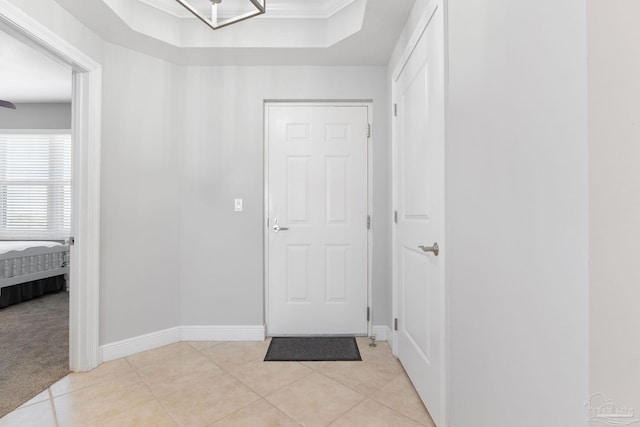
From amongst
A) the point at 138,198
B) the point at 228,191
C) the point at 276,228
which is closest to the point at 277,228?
the point at 276,228

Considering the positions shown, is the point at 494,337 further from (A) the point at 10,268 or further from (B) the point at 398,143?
(A) the point at 10,268

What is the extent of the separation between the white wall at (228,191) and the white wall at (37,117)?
3.21 meters

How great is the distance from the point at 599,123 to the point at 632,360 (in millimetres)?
446

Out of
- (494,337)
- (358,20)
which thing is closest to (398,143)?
(358,20)

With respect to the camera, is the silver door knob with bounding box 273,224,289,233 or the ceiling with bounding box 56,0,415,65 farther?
the silver door knob with bounding box 273,224,289,233

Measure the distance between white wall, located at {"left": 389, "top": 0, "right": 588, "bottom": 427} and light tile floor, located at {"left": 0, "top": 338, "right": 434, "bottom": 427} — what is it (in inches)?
23.1

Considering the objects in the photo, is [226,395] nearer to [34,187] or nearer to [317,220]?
[317,220]

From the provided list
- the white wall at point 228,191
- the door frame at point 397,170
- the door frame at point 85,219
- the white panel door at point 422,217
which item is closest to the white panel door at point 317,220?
the white wall at point 228,191

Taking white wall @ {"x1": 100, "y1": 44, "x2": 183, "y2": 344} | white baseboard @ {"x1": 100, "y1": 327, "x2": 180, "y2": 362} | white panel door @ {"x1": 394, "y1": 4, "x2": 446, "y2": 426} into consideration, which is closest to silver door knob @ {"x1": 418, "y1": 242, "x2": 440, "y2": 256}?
white panel door @ {"x1": 394, "y1": 4, "x2": 446, "y2": 426}

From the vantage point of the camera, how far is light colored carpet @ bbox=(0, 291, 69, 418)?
1.86m

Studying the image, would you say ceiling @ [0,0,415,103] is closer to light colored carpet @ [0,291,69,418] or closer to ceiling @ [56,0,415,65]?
ceiling @ [56,0,415,65]

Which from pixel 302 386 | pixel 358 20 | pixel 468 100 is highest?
pixel 358 20

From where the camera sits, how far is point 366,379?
6.50ft

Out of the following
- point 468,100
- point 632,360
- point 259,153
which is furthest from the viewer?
point 259,153
